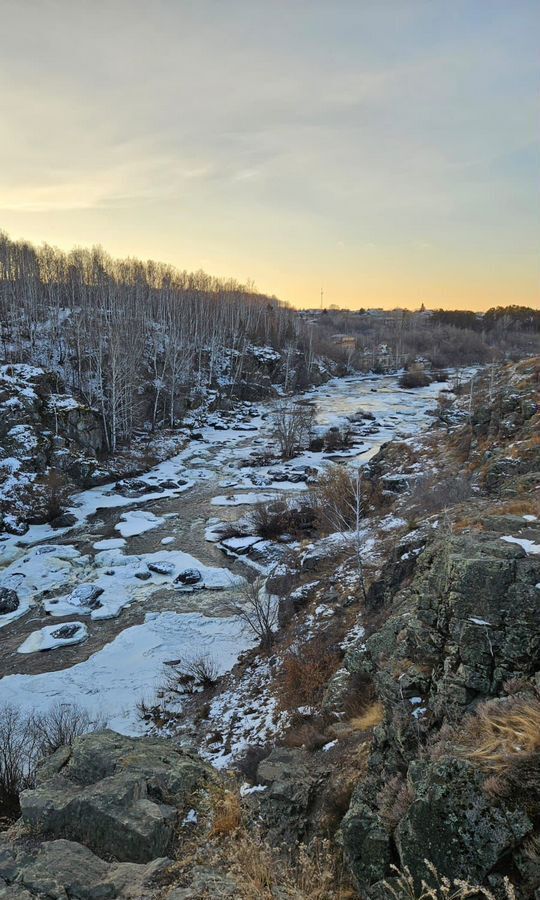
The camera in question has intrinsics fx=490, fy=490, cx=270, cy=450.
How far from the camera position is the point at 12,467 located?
3119 cm

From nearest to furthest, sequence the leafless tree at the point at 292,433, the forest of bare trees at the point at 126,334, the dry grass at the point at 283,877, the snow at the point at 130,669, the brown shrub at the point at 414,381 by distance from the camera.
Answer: the dry grass at the point at 283,877 < the snow at the point at 130,669 < the leafless tree at the point at 292,433 < the forest of bare trees at the point at 126,334 < the brown shrub at the point at 414,381

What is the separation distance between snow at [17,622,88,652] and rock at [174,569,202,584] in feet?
14.6

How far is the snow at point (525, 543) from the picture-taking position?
7.63 m

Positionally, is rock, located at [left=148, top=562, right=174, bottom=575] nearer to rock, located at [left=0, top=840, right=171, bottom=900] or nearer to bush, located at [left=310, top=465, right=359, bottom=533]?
bush, located at [left=310, top=465, right=359, bottom=533]

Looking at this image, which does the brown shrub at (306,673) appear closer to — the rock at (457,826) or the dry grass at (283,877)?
the dry grass at (283,877)

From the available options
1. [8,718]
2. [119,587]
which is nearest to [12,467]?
[119,587]

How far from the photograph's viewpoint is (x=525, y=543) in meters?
7.95

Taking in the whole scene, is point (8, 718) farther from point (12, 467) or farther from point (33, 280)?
point (33, 280)

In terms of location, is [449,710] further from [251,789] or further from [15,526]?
[15,526]

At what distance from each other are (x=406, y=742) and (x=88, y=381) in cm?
4604

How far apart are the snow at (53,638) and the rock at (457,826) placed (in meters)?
15.3

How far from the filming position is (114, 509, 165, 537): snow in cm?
2643

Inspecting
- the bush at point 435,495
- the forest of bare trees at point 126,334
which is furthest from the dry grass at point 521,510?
the forest of bare trees at point 126,334

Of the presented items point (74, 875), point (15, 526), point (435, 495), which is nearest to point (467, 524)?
point (435, 495)
